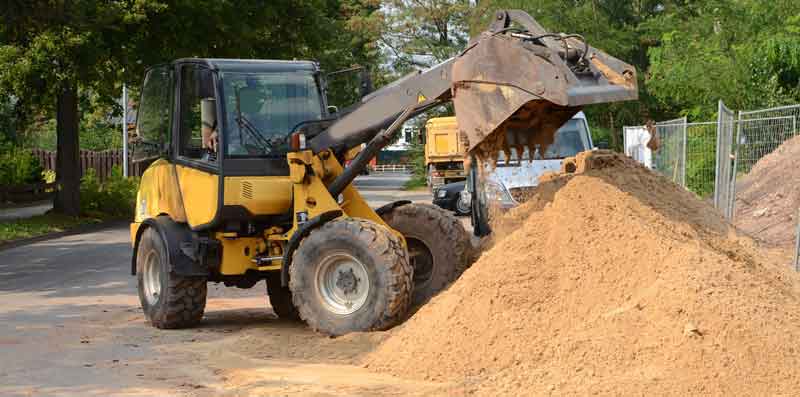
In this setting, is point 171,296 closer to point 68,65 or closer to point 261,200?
A: point 261,200

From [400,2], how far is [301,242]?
2286 inches

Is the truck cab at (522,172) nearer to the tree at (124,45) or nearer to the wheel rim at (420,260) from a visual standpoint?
the wheel rim at (420,260)

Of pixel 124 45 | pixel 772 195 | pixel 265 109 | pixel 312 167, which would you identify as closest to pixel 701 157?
pixel 772 195

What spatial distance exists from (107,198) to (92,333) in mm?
21490

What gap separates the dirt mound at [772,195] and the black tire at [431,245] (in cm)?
830

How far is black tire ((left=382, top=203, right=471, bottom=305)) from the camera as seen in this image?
1113cm

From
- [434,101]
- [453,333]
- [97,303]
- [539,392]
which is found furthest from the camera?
[97,303]

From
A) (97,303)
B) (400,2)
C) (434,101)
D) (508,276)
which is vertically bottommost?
(97,303)

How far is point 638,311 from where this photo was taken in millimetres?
8094

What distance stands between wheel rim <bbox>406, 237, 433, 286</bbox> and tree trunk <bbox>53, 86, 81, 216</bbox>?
67.3 ft

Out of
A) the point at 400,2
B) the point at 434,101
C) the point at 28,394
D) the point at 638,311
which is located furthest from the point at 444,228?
the point at 400,2

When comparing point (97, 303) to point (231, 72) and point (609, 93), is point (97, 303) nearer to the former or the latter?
point (231, 72)

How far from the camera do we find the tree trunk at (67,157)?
3009 cm

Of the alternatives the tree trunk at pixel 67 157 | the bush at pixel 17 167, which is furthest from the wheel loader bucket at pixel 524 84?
the bush at pixel 17 167
